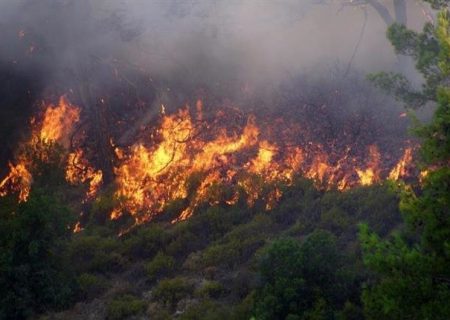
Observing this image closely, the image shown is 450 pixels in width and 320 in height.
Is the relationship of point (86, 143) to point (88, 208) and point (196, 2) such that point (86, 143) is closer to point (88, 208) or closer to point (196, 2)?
point (88, 208)

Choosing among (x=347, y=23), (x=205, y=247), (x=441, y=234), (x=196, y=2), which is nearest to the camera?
(x=441, y=234)

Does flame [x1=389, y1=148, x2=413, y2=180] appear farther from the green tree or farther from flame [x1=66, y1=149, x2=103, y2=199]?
flame [x1=66, y1=149, x2=103, y2=199]

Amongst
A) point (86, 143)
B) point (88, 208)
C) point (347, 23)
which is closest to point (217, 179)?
point (88, 208)

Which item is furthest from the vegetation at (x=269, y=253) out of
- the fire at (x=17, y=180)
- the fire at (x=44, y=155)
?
the fire at (x=17, y=180)

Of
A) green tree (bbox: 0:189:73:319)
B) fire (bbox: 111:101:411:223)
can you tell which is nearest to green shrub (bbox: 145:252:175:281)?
green tree (bbox: 0:189:73:319)

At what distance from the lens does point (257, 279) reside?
6867mm

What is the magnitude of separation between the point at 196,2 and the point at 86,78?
4.07 metres

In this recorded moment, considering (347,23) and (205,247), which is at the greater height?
(347,23)

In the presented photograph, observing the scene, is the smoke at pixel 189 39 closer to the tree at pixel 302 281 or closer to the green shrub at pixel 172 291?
the green shrub at pixel 172 291

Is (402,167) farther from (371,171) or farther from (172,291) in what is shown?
(172,291)

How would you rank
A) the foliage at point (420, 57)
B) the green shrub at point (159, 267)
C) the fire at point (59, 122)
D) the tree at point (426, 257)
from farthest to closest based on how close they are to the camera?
the fire at point (59, 122) < the green shrub at point (159, 267) < the foliage at point (420, 57) < the tree at point (426, 257)

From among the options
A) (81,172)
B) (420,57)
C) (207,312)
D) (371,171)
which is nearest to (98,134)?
(81,172)

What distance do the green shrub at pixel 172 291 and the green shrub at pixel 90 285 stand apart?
0.86 meters

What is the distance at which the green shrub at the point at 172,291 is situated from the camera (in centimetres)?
738
